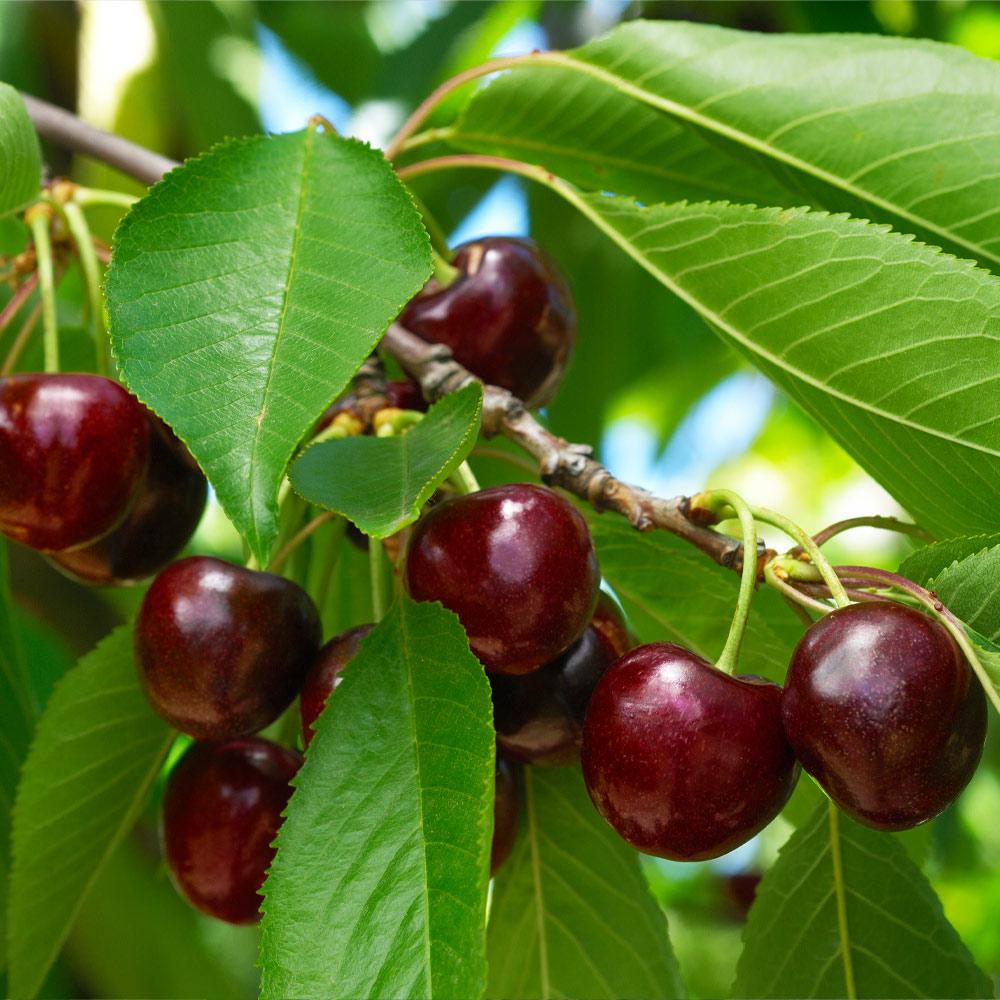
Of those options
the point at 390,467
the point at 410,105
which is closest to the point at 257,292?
the point at 390,467

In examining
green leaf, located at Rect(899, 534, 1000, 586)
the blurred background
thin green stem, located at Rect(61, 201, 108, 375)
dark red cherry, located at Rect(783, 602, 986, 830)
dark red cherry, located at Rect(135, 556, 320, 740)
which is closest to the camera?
dark red cherry, located at Rect(783, 602, 986, 830)

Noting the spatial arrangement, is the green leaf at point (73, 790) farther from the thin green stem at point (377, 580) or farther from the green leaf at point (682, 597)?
the green leaf at point (682, 597)

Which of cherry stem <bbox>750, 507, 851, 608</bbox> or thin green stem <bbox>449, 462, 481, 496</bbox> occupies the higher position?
cherry stem <bbox>750, 507, 851, 608</bbox>

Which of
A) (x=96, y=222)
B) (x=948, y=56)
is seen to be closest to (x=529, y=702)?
(x=948, y=56)

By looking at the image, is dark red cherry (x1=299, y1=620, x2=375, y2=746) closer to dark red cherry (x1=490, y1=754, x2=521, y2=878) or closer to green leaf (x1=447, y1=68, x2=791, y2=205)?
dark red cherry (x1=490, y1=754, x2=521, y2=878)

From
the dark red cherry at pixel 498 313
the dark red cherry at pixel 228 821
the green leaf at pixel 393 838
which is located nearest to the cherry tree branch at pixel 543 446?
the dark red cherry at pixel 498 313

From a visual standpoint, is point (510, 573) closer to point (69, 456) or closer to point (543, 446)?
point (543, 446)

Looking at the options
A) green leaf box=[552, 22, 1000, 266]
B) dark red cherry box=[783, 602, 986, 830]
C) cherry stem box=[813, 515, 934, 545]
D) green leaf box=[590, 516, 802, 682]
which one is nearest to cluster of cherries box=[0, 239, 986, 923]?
dark red cherry box=[783, 602, 986, 830]
